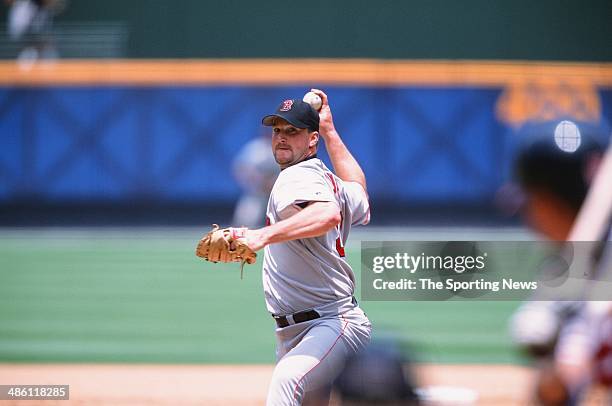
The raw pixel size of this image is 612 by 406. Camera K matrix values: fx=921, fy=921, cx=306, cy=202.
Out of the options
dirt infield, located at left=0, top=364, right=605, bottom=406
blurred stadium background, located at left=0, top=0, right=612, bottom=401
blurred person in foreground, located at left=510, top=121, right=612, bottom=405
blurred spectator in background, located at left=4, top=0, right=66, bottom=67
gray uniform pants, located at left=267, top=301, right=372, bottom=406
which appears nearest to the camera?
blurred person in foreground, located at left=510, top=121, right=612, bottom=405

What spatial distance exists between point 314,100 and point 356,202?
60 cm

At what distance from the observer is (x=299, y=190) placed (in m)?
3.72

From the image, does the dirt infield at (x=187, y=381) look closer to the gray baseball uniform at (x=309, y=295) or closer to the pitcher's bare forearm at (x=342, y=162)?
the pitcher's bare forearm at (x=342, y=162)

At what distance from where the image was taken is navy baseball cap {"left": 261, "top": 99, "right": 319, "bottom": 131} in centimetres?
393

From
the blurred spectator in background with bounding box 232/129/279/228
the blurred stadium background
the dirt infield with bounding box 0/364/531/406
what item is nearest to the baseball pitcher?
the dirt infield with bounding box 0/364/531/406

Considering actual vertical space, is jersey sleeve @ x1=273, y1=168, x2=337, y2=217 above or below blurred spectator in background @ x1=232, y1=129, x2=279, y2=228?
below

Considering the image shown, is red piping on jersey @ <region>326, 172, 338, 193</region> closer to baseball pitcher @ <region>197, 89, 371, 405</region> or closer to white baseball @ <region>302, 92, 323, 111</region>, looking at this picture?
baseball pitcher @ <region>197, 89, 371, 405</region>

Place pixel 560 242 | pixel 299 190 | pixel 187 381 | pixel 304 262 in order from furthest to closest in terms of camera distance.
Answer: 1. pixel 187 381
2. pixel 304 262
3. pixel 299 190
4. pixel 560 242

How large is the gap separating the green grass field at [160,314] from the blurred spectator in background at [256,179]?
1.15m

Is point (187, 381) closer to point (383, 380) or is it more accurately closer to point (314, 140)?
point (314, 140)

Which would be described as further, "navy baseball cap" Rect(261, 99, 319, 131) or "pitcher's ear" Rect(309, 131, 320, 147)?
"pitcher's ear" Rect(309, 131, 320, 147)

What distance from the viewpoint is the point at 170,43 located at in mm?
21562

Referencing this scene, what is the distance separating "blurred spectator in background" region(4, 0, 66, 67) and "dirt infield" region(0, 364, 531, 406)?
11989 millimetres

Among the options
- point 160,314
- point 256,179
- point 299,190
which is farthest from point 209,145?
point 299,190
